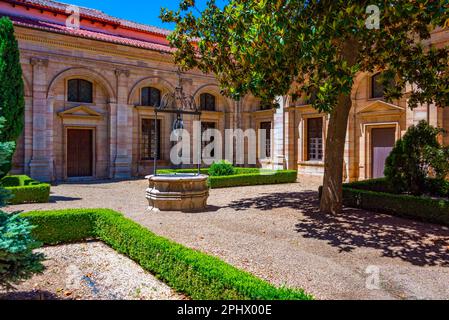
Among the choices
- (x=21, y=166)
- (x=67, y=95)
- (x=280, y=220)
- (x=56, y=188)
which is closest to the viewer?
(x=280, y=220)

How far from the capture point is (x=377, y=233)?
26.9 ft

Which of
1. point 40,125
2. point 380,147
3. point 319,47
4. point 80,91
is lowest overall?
point 380,147

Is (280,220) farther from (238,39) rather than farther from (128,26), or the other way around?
(128,26)

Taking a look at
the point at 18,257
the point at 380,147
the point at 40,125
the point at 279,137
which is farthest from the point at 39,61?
the point at 380,147

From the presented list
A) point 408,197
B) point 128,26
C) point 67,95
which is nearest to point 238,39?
point 408,197

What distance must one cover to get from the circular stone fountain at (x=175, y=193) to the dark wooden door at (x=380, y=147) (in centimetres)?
1130

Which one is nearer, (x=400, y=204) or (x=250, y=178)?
(x=400, y=204)

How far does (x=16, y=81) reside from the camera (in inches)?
572

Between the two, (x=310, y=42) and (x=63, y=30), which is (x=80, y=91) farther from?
(x=310, y=42)

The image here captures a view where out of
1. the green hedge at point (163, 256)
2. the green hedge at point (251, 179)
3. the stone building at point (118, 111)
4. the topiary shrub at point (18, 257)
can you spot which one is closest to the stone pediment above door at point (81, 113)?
the stone building at point (118, 111)

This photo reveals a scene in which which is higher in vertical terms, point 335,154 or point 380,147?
point 380,147

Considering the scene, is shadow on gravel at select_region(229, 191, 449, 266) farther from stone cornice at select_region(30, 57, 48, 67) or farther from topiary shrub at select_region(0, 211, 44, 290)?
stone cornice at select_region(30, 57, 48, 67)

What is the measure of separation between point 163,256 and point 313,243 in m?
3.55
